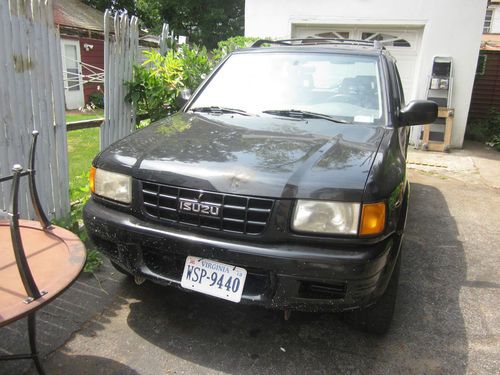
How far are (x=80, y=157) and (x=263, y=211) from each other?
5954 mm

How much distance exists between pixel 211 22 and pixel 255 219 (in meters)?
23.2

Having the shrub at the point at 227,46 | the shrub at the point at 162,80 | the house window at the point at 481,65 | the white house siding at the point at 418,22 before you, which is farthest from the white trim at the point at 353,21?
the shrub at the point at 162,80

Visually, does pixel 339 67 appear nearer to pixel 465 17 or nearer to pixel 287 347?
pixel 287 347

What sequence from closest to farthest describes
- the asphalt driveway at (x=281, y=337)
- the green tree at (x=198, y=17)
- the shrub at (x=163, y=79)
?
the asphalt driveway at (x=281, y=337), the shrub at (x=163, y=79), the green tree at (x=198, y=17)

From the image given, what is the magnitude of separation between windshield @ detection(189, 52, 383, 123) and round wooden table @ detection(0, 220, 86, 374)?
1.65 m

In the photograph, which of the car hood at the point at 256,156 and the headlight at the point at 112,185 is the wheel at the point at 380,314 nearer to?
the car hood at the point at 256,156

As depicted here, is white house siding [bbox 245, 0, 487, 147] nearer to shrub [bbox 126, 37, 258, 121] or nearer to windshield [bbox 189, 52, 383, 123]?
shrub [bbox 126, 37, 258, 121]

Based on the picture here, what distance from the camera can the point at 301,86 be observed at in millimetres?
3309

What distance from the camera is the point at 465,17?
8.24m

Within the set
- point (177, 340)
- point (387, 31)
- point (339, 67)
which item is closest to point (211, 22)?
point (387, 31)

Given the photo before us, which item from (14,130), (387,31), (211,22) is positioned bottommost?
(14,130)

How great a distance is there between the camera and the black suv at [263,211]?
81.5 inches

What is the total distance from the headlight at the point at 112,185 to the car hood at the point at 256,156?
0.17ft

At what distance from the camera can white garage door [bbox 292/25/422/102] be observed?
29.3ft
